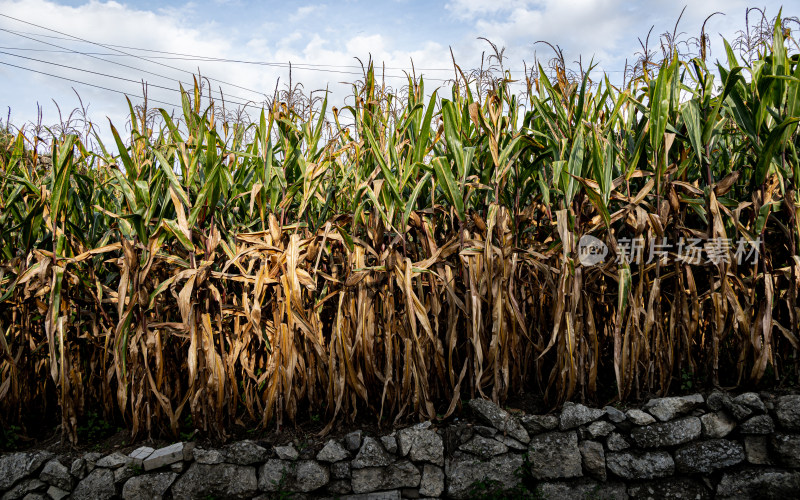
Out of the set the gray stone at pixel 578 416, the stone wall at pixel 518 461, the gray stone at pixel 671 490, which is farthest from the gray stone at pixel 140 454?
the gray stone at pixel 671 490

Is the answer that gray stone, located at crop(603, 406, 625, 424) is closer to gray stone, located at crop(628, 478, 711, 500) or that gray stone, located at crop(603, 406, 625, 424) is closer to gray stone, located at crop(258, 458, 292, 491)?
gray stone, located at crop(628, 478, 711, 500)

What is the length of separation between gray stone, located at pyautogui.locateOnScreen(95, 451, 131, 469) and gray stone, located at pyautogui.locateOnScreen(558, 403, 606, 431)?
6.91 feet

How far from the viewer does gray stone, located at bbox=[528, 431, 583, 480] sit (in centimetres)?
235

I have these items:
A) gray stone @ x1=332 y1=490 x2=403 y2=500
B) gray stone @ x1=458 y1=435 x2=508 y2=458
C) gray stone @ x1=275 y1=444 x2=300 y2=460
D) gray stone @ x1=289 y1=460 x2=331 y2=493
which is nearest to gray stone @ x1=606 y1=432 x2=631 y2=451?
gray stone @ x1=458 y1=435 x2=508 y2=458

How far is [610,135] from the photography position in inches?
96.6

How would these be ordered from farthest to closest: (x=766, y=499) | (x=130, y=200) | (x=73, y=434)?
1. (x=73, y=434)
2. (x=130, y=200)
3. (x=766, y=499)

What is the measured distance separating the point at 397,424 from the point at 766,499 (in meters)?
1.69

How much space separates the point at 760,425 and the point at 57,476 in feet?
11.0

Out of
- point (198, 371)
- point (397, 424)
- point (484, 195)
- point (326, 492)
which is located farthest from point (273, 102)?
point (326, 492)

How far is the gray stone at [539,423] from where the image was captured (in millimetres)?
2385

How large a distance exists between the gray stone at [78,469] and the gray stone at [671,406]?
2740 mm

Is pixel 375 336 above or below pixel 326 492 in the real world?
above

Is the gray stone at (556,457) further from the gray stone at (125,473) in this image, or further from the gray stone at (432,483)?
the gray stone at (125,473)

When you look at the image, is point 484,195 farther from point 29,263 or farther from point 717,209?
point 29,263
